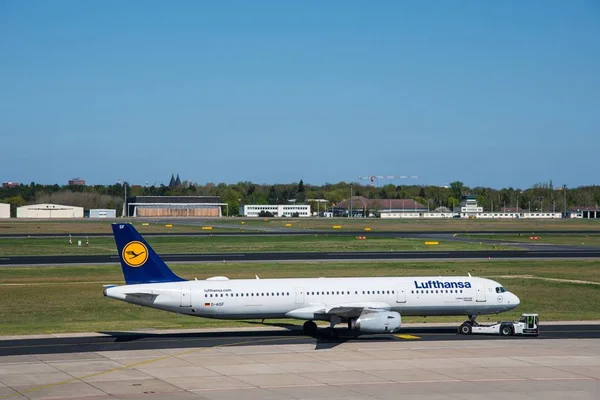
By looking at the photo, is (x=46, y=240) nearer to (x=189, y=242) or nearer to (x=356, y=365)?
(x=189, y=242)

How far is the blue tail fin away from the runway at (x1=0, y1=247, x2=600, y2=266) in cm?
4821

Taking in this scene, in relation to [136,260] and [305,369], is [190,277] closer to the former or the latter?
[136,260]

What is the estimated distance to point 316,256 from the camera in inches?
4117

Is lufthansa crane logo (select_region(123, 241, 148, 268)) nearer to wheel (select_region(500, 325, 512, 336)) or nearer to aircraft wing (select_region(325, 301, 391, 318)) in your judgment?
aircraft wing (select_region(325, 301, 391, 318))

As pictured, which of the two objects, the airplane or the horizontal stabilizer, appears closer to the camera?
the horizontal stabilizer

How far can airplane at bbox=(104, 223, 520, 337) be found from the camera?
48.7 meters

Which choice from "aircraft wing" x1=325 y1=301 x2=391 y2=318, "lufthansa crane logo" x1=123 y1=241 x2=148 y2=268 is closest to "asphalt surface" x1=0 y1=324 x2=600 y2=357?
"aircraft wing" x1=325 y1=301 x2=391 y2=318

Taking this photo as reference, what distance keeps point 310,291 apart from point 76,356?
45.6 feet

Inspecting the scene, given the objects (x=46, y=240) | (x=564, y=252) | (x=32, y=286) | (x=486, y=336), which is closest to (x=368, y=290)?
(x=486, y=336)

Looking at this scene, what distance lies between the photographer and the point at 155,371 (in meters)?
40.8

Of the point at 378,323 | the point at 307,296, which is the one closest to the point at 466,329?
the point at 378,323

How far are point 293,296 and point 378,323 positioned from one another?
5.29 m

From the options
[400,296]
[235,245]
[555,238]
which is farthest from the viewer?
[555,238]

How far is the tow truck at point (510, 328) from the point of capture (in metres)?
51.3
